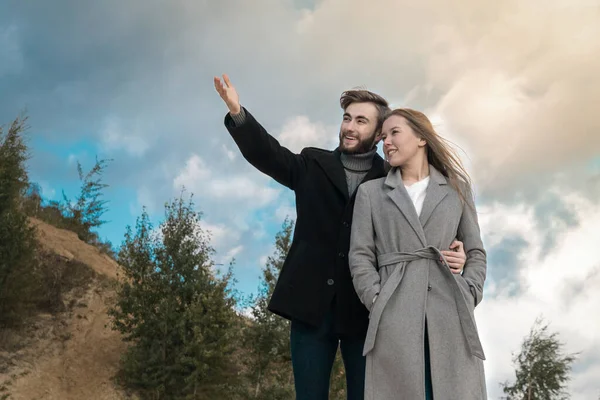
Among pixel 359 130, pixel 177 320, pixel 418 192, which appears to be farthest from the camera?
pixel 177 320

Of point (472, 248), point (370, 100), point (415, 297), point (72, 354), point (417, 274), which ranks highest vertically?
point (72, 354)

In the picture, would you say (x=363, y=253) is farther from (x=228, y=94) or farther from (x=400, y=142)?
(x=228, y=94)

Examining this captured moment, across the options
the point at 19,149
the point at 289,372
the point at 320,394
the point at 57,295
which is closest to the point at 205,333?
the point at 289,372

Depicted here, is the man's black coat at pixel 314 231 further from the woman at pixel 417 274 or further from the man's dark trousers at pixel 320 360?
the woman at pixel 417 274

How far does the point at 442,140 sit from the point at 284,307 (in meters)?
1.47

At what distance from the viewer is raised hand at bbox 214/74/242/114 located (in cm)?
400

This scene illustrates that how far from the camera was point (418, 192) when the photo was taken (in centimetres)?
383

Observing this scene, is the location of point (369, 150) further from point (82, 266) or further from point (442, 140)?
point (82, 266)

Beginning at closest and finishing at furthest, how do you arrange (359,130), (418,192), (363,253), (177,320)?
1. (363,253)
2. (418,192)
3. (359,130)
4. (177,320)

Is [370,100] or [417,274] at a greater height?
[370,100]

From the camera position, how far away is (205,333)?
714 inches

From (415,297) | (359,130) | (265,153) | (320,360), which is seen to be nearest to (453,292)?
(415,297)

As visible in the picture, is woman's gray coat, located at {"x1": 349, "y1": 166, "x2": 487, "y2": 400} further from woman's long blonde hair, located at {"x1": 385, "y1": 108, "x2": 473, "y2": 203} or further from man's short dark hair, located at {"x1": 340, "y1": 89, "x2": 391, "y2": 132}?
man's short dark hair, located at {"x1": 340, "y1": 89, "x2": 391, "y2": 132}

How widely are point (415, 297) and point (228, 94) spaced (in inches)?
68.8
